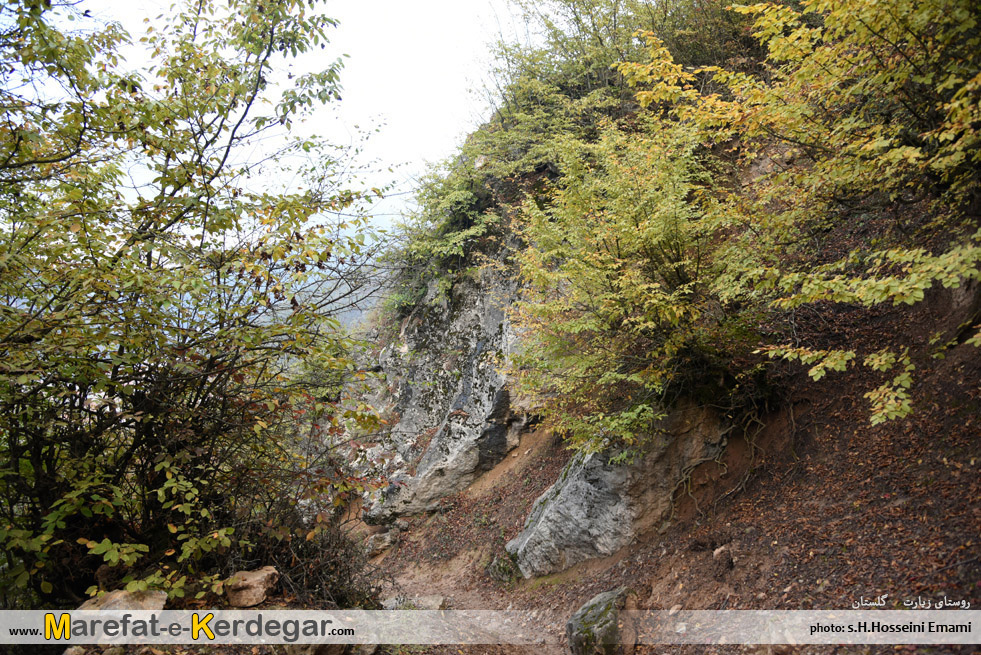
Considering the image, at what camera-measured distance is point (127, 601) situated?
13.9ft

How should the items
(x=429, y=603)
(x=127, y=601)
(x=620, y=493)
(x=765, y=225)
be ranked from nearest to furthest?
(x=127, y=601) < (x=765, y=225) < (x=620, y=493) < (x=429, y=603)

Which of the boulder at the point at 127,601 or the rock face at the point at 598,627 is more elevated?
the boulder at the point at 127,601

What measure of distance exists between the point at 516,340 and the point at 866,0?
363 inches

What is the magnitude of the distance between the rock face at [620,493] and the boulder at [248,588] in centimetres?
497

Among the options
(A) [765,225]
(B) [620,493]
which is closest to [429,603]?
(B) [620,493]

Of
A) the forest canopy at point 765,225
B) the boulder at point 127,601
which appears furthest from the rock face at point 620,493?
the boulder at point 127,601

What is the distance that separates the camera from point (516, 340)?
40.6ft

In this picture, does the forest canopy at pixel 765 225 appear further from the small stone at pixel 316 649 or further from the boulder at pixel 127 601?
the boulder at pixel 127 601

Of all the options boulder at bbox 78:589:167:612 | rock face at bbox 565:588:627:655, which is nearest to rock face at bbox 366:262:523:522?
rock face at bbox 565:588:627:655

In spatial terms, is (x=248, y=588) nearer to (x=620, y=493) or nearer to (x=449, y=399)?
(x=620, y=493)

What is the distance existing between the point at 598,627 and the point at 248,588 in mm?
4057

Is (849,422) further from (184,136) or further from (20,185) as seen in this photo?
(20,185)

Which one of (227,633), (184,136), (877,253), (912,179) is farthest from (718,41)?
(227,633)

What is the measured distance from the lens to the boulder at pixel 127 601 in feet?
13.8
